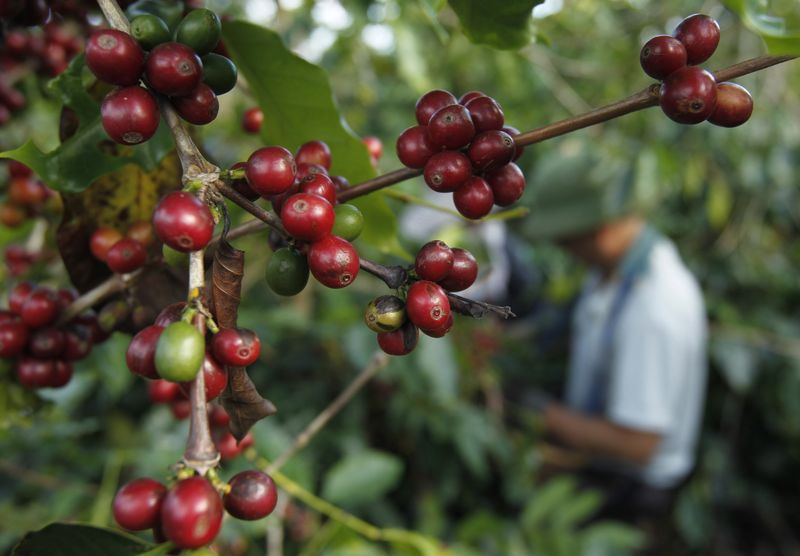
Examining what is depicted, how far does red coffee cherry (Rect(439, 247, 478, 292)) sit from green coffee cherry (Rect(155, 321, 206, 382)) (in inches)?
7.3

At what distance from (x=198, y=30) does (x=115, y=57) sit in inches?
2.7

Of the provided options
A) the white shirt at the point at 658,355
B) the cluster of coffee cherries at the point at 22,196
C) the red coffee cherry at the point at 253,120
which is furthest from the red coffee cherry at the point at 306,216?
the white shirt at the point at 658,355

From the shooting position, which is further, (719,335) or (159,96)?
(719,335)

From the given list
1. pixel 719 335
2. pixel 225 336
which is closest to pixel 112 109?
pixel 225 336

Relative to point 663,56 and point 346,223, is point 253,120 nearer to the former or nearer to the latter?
point 346,223

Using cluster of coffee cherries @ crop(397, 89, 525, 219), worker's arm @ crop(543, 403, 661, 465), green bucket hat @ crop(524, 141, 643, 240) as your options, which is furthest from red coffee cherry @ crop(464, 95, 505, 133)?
worker's arm @ crop(543, 403, 661, 465)

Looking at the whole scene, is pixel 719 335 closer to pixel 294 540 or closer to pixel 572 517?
pixel 572 517

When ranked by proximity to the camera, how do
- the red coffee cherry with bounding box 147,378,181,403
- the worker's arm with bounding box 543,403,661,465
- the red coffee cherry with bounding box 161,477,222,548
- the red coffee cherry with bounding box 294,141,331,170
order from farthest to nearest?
the worker's arm with bounding box 543,403,661,465 → the red coffee cherry with bounding box 147,378,181,403 → the red coffee cherry with bounding box 294,141,331,170 → the red coffee cherry with bounding box 161,477,222,548

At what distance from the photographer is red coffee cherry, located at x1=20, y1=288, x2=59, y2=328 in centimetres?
62

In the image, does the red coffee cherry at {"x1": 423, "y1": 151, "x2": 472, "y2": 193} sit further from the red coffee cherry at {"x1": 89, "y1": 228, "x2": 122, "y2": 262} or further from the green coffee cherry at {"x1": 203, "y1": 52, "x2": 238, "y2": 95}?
the red coffee cherry at {"x1": 89, "y1": 228, "x2": 122, "y2": 262}

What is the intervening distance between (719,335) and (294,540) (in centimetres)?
238

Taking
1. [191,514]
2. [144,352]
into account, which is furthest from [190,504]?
[144,352]

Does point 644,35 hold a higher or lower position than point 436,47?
higher

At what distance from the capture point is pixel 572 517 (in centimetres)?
214
